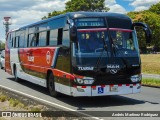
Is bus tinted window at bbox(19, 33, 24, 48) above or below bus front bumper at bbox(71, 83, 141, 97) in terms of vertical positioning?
above

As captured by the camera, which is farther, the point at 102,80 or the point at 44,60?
the point at 44,60

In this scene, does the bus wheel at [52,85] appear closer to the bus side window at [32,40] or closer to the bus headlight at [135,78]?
the bus side window at [32,40]

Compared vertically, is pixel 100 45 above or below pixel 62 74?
above

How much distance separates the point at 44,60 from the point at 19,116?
5.43m

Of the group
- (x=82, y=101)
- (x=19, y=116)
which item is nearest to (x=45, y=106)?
(x=19, y=116)

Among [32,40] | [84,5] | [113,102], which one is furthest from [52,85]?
[84,5]

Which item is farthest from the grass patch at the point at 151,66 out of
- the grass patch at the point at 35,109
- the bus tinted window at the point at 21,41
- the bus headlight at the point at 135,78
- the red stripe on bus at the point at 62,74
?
the grass patch at the point at 35,109

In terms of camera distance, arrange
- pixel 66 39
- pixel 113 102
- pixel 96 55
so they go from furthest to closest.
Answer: pixel 113 102
pixel 66 39
pixel 96 55

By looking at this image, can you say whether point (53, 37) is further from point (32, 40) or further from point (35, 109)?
point (35, 109)

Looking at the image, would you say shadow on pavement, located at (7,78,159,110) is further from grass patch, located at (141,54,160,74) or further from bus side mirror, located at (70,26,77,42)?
grass patch, located at (141,54,160,74)

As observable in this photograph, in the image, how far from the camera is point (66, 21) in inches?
511

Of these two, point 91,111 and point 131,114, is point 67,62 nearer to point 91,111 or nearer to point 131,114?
point 91,111

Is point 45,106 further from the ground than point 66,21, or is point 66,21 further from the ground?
point 66,21

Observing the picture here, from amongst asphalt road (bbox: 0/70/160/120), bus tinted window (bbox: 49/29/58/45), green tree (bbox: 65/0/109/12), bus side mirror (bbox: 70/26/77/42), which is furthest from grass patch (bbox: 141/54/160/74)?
green tree (bbox: 65/0/109/12)
